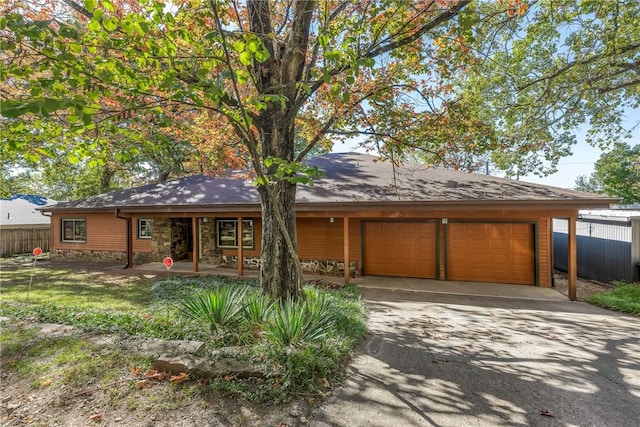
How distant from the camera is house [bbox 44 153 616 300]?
25.5ft

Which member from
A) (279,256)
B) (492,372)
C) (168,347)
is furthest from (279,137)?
(492,372)

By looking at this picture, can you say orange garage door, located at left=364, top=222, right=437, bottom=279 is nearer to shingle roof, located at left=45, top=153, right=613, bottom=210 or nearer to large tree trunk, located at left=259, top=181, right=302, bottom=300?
shingle roof, located at left=45, top=153, right=613, bottom=210

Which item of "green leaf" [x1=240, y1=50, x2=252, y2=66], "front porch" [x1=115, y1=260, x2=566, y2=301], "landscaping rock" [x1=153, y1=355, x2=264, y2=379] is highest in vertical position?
"green leaf" [x1=240, y1=50, x2=252, y2=66]

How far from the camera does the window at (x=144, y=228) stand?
12.7 m

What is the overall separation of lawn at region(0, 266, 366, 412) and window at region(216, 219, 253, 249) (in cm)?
501

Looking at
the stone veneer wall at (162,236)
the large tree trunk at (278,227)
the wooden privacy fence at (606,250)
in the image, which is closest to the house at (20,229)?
the stone veneer wall at (162,236)

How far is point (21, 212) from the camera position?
18.2 meters

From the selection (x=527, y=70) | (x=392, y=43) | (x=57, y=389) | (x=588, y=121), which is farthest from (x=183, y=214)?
(x=588, y=121)

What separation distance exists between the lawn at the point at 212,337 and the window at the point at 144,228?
6536mm

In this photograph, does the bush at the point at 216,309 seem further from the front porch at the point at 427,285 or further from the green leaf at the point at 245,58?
the green leaf at the point at 245,58

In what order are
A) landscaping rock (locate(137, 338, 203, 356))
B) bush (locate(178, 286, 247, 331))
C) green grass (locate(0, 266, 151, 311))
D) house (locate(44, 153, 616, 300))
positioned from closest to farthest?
landscaping rock (locate(137, 338, 203, 356)), bush (locate(178, 286, 247, 331)), green grass (locate(0, 266, 151, 311)), house (locate(44, 153, 616, 300))

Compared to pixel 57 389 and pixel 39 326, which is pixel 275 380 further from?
pixel 39 326

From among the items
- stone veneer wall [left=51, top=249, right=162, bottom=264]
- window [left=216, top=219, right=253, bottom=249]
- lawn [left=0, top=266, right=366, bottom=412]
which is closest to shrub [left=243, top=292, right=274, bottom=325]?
lawn [left=0, top=266, right=366, bottom=412]

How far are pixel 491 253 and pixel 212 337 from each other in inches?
321
